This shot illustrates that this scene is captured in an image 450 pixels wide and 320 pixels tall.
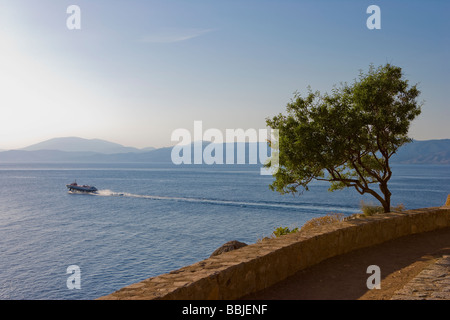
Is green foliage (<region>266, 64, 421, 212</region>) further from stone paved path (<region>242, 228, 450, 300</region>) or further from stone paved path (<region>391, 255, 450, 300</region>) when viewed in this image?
stone paved path (<region>391, 255, 450, 300</region>)

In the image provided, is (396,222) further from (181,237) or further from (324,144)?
(181,237)

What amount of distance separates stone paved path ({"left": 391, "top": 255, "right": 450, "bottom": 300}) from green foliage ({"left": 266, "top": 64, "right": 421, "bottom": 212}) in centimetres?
755

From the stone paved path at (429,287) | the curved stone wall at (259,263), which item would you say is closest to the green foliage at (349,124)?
the curved stone wall at (259,263)

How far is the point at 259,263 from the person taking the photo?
5984mm

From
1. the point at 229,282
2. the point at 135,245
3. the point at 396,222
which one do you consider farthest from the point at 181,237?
the point at 229,282

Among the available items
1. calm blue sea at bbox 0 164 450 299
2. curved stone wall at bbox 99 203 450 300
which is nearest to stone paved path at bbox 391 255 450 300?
curved stone wall at bbox 99 203 450 300

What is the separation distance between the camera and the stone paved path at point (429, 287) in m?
4.98

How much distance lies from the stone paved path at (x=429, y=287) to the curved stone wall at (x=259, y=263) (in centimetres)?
202

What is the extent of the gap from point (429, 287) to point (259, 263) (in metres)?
2.62

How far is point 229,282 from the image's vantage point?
534 centimetres

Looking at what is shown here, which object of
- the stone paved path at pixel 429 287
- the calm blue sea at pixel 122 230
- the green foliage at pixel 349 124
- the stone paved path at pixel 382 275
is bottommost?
the calm blue sea at pixel 122 230

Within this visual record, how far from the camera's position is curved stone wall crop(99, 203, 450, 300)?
4.65 metres

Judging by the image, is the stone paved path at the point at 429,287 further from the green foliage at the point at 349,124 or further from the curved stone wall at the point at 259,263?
the green foliage at the point at 349,124

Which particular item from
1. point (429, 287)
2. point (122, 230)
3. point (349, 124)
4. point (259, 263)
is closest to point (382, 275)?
point (429, 287)
